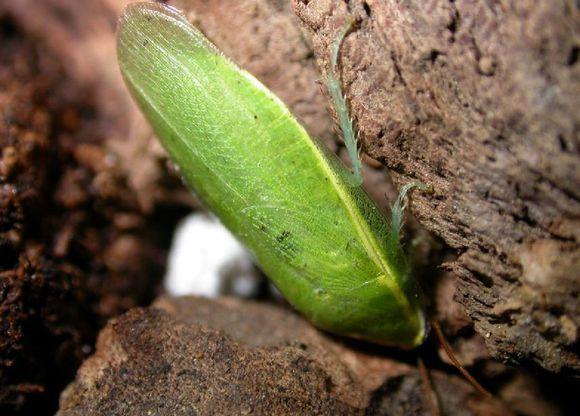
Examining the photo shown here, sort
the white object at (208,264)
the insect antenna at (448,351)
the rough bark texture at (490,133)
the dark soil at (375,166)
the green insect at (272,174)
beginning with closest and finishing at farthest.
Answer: the rough bark texture at (490,133) < the dark soil at (375,166) < the green insect at (272,174) < the insect antenna at (448,351) < the white object at (208,264)

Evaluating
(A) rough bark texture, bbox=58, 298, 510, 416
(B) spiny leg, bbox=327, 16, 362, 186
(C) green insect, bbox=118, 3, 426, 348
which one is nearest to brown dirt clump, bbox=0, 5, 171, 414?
(A) rough bark texture, bbox=58, 298, 510, 416

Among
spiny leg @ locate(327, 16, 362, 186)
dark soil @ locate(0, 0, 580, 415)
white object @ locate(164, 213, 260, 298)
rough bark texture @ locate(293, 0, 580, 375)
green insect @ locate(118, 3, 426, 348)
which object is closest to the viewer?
rough bark texture @ locate(293, 0, 580, 375)

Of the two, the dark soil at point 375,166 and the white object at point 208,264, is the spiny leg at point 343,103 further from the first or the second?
the white object at point 208,264

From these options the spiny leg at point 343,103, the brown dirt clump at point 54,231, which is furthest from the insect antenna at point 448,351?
the brown dirt clump at point 54,231

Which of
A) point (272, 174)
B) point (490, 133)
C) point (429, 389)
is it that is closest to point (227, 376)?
point (272, 174)

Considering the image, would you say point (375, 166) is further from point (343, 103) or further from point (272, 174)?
point (272, 174)

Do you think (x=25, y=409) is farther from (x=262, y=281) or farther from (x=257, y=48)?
(x=257, y=48)

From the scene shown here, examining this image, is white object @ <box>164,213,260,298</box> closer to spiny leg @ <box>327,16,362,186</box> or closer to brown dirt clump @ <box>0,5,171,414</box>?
brown dirt clump @ <box>0,5,171,414</box>
